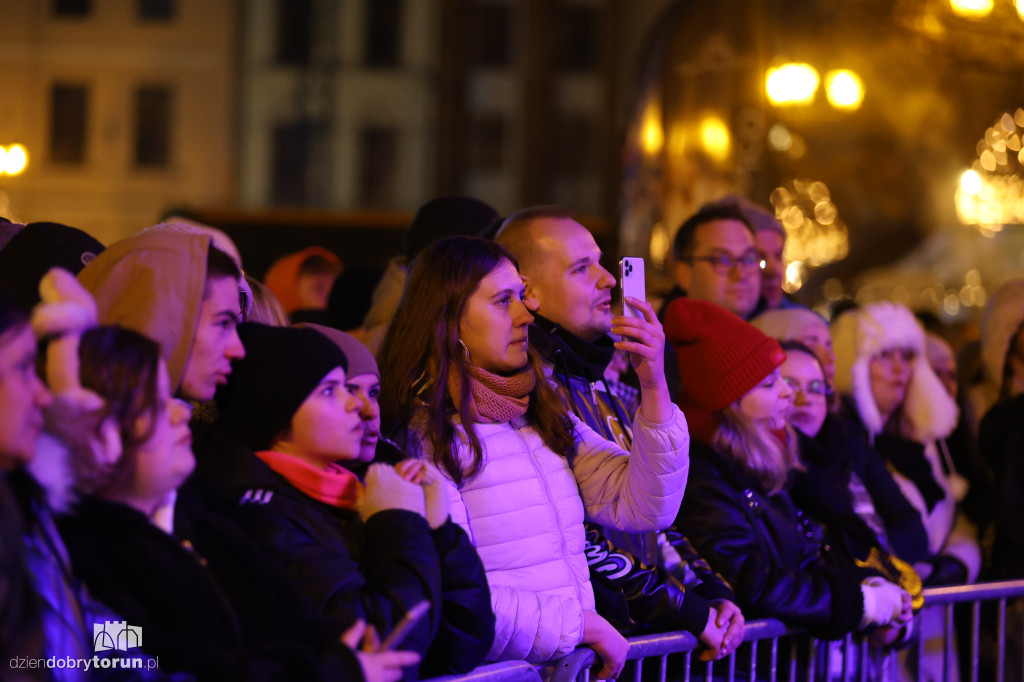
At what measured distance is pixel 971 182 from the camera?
43.6 feet

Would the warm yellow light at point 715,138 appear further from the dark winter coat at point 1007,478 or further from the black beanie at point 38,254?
the black beanie at point 38,254

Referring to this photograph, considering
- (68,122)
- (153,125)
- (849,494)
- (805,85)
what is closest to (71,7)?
(68,122)

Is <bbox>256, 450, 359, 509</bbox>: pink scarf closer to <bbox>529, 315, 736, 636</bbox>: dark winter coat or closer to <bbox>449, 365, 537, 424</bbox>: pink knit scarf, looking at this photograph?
<bbox>449, 365, 537, 424</bbox>: pink knit scarf

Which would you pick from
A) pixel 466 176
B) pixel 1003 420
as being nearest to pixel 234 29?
pixel 466 176

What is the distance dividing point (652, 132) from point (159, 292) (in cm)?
1037

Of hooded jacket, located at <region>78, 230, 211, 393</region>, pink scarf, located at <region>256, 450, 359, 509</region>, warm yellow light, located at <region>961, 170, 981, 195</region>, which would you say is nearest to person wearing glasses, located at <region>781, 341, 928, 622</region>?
pink scarf, located at <region>256, 450, 359, 509</region>

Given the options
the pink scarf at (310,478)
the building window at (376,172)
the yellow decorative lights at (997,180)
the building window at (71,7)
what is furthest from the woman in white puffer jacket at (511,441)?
the building window at (71,7)

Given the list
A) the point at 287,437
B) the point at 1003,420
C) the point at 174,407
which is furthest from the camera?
the point at 1003,420

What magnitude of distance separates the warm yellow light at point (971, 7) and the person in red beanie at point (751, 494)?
380 inches

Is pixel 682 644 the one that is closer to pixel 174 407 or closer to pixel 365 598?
pixel 365 598

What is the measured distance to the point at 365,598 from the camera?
2467 mm

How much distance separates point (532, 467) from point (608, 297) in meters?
0.74

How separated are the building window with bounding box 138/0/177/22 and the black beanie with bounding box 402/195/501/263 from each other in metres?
21.9

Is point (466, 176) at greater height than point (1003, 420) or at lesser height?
greater
